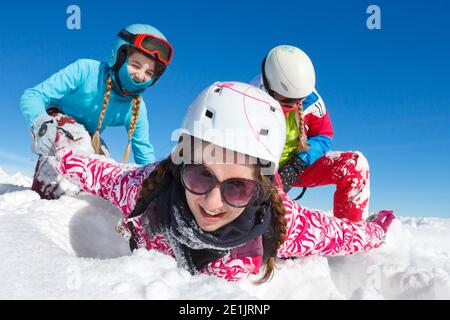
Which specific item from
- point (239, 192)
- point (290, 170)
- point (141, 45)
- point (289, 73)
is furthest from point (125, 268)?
point (141, 45)

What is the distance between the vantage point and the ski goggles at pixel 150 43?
15.9ft

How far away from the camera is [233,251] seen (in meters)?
2.91

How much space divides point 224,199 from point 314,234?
1.07 m

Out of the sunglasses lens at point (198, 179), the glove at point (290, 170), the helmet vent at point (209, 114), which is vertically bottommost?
the glove at point (290, 170)

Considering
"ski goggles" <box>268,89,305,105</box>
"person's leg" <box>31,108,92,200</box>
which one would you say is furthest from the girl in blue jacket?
"ski goggles" <box>268,89,305,105</box>

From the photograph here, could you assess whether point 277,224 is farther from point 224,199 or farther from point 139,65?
point 139,65

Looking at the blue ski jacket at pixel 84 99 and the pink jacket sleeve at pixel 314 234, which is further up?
the blue ski jacket at pixel 84 99

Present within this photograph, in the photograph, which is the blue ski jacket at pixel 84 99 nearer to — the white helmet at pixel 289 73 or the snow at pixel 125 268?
the snow at pixel 125 268

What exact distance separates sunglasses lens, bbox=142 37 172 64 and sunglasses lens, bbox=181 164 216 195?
2737 millimetres

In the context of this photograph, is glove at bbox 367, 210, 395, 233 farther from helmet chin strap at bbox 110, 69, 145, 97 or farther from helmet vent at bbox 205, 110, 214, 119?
helmet chin strap at bbox 110, 69, 145, 97

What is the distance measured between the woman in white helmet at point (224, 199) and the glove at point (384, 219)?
3.94 feet

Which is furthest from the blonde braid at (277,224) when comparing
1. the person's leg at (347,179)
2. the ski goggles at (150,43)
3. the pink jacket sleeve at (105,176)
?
the ski goggles at (150,43)
